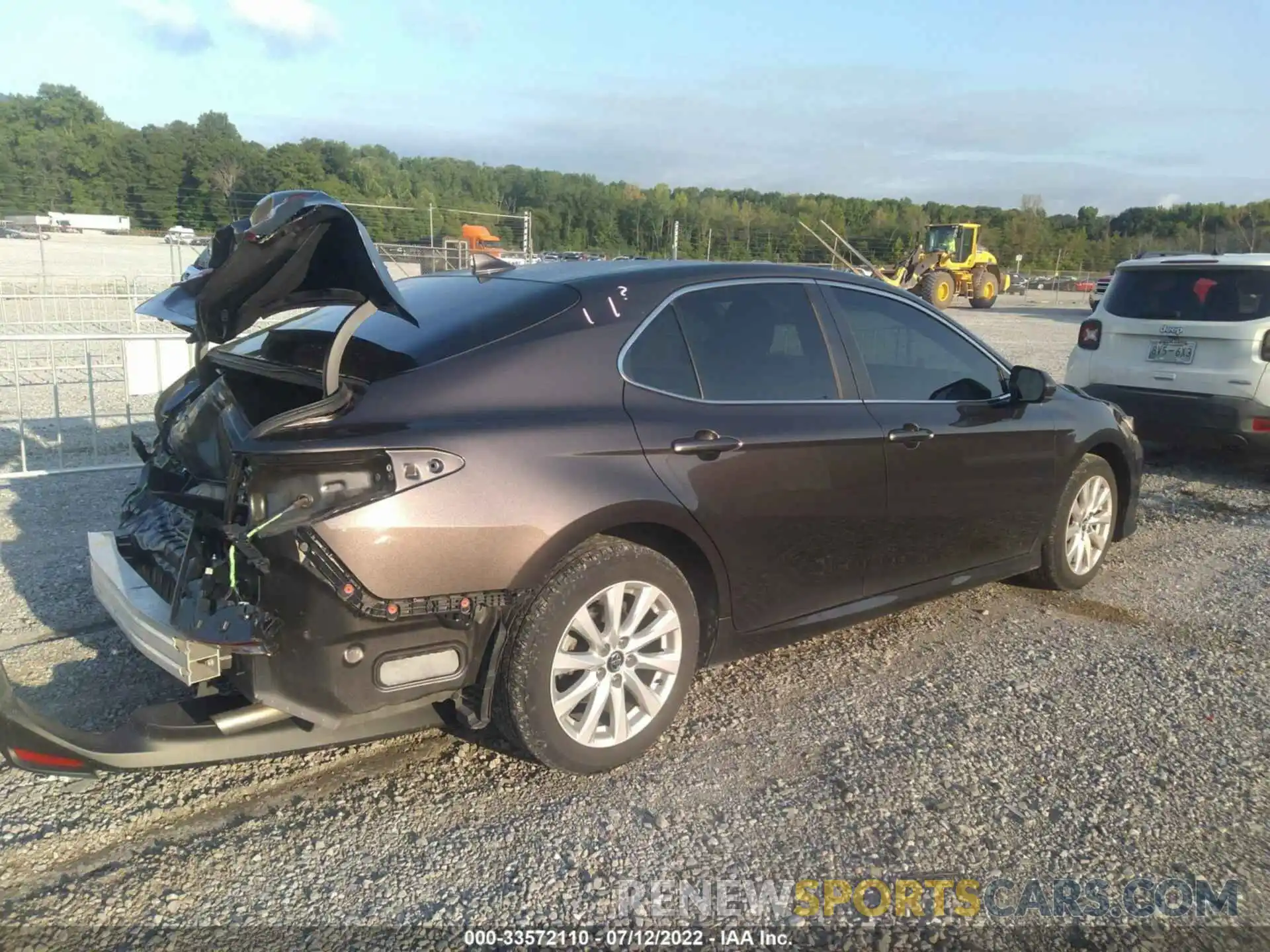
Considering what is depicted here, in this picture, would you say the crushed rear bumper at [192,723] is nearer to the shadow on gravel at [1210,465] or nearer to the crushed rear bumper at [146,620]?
the crushed rear bumper at [146,620]

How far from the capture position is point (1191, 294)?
7633 millimetres

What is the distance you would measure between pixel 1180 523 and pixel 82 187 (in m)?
34.3

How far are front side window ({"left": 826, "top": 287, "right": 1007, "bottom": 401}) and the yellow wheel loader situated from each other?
2602 cm

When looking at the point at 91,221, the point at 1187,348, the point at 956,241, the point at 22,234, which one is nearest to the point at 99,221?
the point at 91,221

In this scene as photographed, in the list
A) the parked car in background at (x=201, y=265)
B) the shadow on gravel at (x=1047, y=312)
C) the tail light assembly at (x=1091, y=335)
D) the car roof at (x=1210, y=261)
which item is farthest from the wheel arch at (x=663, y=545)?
the shadow on gravel at (x=1047, y=312)

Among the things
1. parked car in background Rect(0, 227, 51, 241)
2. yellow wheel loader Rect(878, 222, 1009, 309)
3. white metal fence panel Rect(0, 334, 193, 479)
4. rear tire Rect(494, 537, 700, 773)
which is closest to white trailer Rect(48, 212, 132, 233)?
parked car in background Rect(0, 227, 51, 241)

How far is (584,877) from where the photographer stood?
274 centimetres

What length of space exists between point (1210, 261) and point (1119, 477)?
3.25 metres

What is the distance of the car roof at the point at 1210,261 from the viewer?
24.2 ft

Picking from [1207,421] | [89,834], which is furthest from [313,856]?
[1207,421]

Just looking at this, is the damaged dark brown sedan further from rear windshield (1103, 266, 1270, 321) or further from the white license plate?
rear windshield (1103, 266, 1270, 321)

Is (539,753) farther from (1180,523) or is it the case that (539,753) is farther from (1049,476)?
(1180,523)

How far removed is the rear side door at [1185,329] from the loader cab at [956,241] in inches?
985

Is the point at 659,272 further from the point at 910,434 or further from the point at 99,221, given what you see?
the point at 99,221
